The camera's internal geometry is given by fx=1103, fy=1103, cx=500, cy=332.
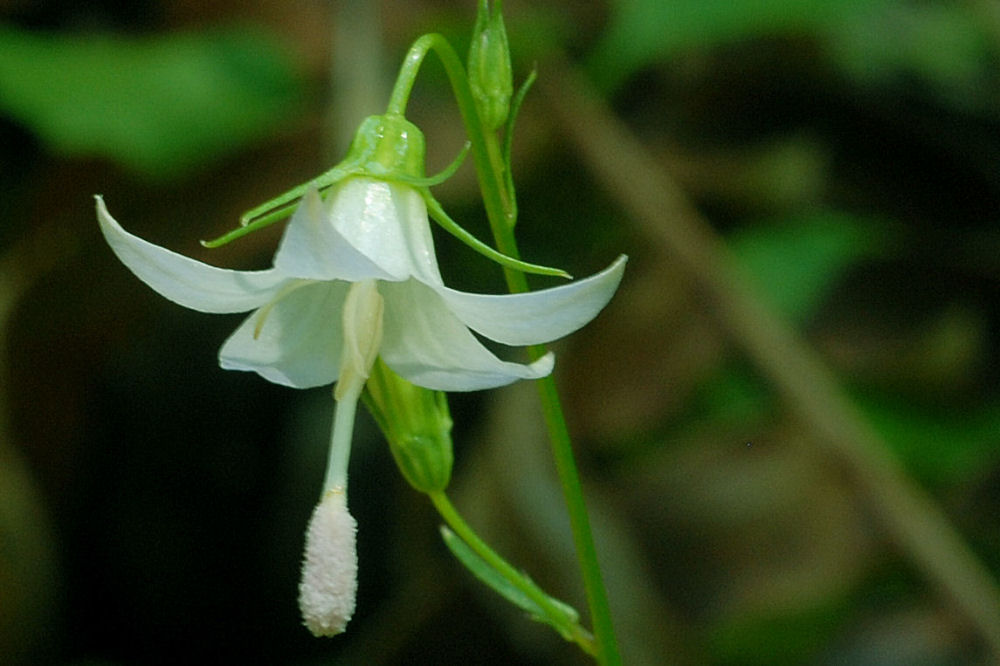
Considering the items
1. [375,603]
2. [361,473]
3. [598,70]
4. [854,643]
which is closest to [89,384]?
[361,473]

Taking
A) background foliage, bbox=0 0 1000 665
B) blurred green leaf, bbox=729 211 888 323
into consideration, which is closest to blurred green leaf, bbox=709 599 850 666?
background foliage, bbox=0 0 1000 665

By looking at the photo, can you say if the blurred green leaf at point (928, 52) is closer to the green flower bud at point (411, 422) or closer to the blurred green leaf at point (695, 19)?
the blurred green leaf at point (695, 19)

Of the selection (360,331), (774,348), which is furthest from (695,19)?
(360,331)

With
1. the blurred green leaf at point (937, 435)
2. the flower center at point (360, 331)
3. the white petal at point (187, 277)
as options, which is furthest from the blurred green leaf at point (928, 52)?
the white petal at point (187, 277)

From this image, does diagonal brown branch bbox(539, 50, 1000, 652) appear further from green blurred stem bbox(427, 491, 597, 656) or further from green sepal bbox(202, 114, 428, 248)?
green sepal bbox(202, 114, 428, 248)

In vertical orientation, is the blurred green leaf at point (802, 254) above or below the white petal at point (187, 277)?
above

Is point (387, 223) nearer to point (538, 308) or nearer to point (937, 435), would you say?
point (538, 308)
